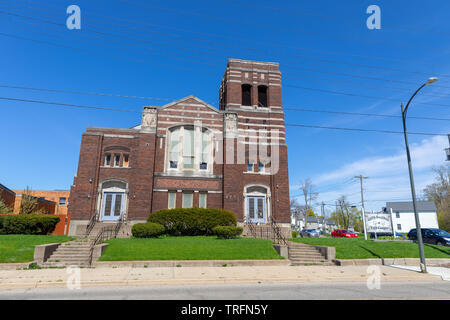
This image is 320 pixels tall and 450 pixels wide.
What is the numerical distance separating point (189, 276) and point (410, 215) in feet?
239

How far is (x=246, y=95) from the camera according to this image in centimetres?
3116

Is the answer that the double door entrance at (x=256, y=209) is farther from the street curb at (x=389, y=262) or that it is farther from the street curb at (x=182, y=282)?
the street curb at (x=182, y=282)

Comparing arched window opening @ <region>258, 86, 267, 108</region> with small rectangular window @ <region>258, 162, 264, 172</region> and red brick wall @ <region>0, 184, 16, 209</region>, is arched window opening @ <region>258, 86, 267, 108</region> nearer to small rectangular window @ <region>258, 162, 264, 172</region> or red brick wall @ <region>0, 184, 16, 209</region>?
small rectangular window @ <region>258, 162, 264, 172</region>

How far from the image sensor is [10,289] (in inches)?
370

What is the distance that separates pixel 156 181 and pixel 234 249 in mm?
11653

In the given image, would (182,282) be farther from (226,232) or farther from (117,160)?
(117,160)

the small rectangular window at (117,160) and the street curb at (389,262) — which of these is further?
the small rectangular window at (117,160)

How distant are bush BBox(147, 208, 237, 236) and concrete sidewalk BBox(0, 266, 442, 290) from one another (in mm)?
8304

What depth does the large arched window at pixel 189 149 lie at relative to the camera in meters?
26.0

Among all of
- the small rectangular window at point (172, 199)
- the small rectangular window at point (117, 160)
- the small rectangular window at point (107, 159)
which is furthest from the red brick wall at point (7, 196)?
the small rectangular window at point (172, 199)

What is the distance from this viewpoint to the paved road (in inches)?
327

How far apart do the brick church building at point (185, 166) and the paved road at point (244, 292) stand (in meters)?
14.7

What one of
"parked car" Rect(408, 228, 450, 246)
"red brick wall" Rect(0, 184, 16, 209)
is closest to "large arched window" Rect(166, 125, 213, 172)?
"parked car" Rect(408, 228, 450, 246)

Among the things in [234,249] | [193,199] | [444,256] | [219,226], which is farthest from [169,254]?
[444,256]
